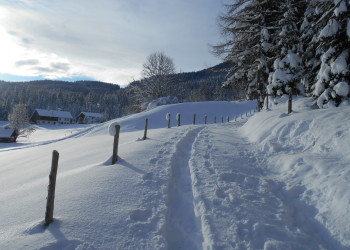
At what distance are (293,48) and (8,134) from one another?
5369 cm

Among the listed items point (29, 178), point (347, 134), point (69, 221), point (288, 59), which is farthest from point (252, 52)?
point (69, 221)

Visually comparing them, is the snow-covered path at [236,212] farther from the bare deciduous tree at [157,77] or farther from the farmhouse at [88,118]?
the farmhouse at [88,118]

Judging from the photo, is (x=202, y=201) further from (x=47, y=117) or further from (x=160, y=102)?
(x=47, y=117)

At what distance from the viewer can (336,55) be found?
32.2ft

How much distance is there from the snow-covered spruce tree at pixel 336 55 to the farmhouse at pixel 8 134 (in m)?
55.6

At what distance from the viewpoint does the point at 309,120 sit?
28.2ft

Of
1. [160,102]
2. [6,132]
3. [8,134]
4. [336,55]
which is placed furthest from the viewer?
[6,132]

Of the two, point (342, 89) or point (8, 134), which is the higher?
point (342, 89)

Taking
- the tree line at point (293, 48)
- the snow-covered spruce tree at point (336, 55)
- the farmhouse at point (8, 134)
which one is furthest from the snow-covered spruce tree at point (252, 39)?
the farmhouse at point (8, 134)

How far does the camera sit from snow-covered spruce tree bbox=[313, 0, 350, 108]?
30.6 ft

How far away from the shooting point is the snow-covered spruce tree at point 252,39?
17.6 m

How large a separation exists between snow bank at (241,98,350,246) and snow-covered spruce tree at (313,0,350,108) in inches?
67.5

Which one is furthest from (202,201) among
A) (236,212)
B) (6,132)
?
(6,132)

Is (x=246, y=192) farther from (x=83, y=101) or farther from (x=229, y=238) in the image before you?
(x=83, y=101)
